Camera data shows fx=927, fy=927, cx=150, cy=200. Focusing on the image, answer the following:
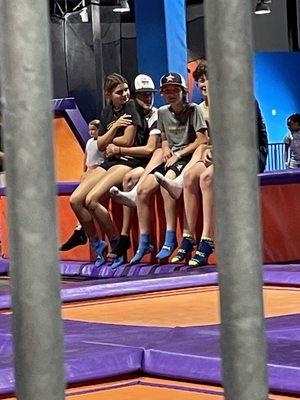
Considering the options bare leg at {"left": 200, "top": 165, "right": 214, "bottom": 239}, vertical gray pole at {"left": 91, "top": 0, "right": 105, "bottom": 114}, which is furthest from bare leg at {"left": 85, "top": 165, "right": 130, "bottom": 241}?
vertical gray pole at {"left": 91, "top": 0, "right": 105, "bottom": 114}

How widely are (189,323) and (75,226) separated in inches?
125

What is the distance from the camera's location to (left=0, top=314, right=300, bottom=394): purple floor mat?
204 centimetres

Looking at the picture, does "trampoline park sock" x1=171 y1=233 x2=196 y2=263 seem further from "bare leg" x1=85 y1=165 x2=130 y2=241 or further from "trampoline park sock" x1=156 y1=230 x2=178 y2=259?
"bare leg" x1=85 y1=165 x2=130 y2=241

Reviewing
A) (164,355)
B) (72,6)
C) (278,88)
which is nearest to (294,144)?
(278,88)

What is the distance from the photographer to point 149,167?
16.3 feet

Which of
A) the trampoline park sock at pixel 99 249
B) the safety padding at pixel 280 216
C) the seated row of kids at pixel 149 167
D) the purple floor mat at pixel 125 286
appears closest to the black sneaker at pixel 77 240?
the seated row of kids at pixel 149 167

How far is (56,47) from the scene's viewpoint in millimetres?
16141

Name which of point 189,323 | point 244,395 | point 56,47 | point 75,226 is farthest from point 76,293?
point 56,47

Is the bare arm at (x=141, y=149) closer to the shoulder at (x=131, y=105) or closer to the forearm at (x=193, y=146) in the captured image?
the shoulder at (x=131, y=105)

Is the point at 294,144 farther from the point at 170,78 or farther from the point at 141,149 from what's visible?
the point at 170,78

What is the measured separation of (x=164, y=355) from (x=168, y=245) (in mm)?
2614

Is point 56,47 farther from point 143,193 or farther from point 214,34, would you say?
point 214,34

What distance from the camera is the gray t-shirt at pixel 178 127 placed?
476 centimetres

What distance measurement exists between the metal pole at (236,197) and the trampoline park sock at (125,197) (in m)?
4.20
